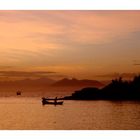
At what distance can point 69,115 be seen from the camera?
7016 mm

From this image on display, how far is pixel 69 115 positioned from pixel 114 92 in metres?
0.28

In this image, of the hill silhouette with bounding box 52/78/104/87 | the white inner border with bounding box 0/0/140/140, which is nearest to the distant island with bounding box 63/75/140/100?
the hill silhouette with bounding box 52/78/104/87

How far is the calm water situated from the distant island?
0.10 feet

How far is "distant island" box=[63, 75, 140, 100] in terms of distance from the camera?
6980 millimetres

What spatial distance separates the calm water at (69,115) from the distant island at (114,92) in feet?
0.10

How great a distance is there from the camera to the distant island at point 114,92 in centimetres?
698
